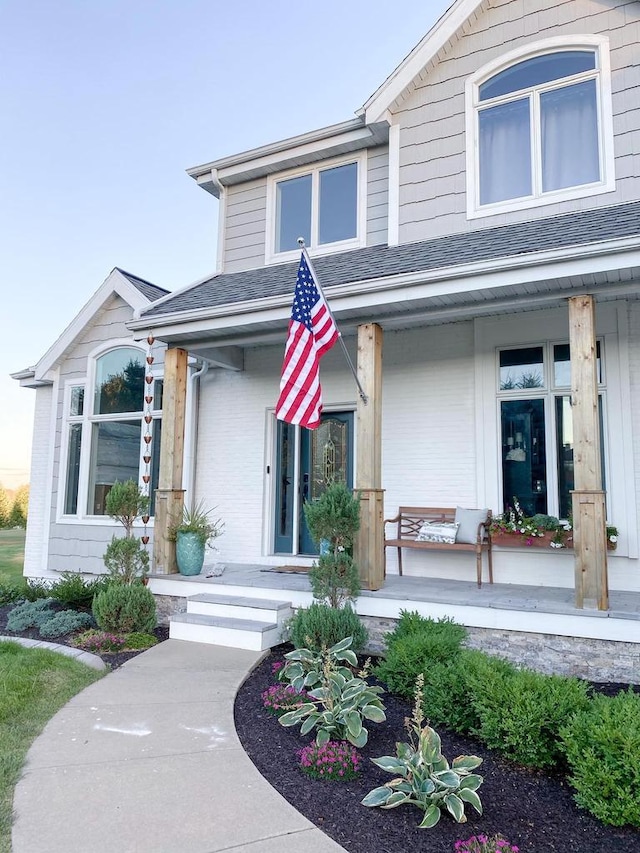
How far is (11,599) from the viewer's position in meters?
7.46

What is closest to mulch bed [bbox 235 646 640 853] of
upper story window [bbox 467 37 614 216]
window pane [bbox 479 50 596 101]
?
upper story window [bbox 467 37 614 216]

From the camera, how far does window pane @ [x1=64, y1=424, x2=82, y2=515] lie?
28.8 feet

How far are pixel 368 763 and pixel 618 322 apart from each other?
4.85 metres

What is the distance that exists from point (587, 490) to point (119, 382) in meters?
6.64

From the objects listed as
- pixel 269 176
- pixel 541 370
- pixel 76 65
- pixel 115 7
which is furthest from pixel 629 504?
pixel 76 65

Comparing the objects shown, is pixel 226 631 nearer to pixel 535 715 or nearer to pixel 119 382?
pixel 535 715

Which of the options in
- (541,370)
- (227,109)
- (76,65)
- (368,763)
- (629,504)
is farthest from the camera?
(227,109)

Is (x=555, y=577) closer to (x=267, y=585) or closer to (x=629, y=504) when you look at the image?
(x=629, y=504)

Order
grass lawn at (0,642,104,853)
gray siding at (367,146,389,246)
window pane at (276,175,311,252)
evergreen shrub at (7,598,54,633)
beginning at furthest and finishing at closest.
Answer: window pane at (276,175,311,252), gray siding at (367,146,389,246), evergreen shrub at (7,598,54,633), grass lawn at (0,642,104,853)

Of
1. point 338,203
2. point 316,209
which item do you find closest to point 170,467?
point 316,209

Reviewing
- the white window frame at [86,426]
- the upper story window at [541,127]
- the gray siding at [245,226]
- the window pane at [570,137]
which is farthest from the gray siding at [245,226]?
the window pane at [570,137]

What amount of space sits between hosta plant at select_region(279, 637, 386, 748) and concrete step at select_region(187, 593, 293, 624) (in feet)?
6.09

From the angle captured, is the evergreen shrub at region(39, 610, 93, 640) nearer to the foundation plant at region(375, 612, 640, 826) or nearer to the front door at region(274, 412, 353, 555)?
the front door at region(274, 412, 353, 555)

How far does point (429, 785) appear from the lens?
2572mm
